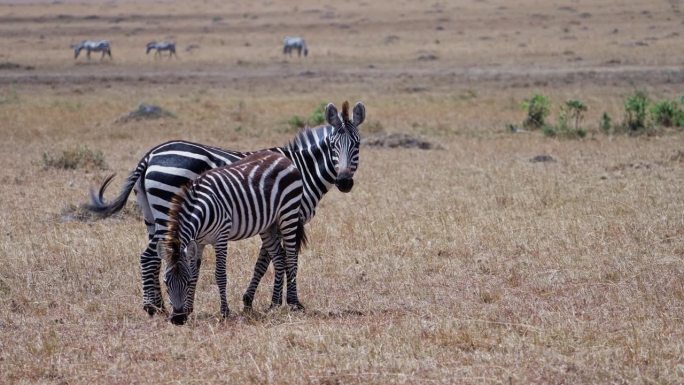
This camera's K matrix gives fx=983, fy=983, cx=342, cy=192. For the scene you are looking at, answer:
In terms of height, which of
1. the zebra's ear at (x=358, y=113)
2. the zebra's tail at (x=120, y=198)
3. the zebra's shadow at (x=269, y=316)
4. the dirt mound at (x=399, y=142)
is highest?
the zebra's ear at (x=358, y=113)

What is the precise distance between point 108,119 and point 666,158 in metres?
13.2

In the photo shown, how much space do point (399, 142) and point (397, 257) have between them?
9188 mm

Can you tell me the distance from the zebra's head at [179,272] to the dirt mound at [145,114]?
52.2 ft

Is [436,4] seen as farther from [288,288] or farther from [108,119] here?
[288,288]

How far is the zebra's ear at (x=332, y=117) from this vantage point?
8281 millimetres

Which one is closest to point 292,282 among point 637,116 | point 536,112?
point 637,116

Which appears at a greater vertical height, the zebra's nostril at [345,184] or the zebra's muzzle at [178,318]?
the zebra's nostril at [345,184]

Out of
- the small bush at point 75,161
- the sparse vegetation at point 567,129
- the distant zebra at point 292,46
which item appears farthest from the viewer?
the distant zebra at point 292,46

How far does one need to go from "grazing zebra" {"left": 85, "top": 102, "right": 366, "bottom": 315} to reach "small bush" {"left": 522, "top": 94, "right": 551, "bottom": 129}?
1312 cm

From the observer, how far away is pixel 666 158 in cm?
1573

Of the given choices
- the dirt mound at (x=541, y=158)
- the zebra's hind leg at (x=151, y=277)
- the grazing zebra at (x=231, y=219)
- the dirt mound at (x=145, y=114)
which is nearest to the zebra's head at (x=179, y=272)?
the grazing zebra at (x=231, y=219)

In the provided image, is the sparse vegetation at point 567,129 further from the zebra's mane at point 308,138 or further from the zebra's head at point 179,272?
the zebra's head at point 179,272

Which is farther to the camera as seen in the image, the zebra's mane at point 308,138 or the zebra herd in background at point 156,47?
the zebra herd in background at point 156,47

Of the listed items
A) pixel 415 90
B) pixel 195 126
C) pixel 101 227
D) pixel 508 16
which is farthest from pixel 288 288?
pixel 508 16
